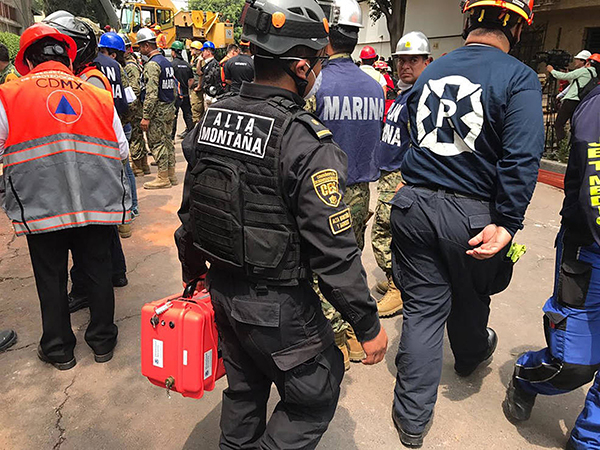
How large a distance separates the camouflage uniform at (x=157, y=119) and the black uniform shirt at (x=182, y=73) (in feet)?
11.0

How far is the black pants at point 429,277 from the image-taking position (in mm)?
2377

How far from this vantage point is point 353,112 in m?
3.07

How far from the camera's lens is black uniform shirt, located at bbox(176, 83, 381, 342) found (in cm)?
157

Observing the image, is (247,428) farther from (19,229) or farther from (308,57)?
(19,229)

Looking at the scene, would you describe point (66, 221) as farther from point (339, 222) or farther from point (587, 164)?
point (587, 164)

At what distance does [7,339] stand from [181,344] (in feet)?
7.05

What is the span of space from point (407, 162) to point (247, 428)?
5.18 ft

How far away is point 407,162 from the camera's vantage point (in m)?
2.62

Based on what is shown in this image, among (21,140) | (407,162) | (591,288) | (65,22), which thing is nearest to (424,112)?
(407,162)

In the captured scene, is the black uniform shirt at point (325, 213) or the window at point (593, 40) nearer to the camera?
the black uniform shirt at point (325, 213)

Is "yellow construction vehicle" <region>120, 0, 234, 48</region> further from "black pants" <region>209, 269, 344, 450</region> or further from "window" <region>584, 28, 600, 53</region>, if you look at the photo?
"black pants" <region>209, 269, 344, 450</region>

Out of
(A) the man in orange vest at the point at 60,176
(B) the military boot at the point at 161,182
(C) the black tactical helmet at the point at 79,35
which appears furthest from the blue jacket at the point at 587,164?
(B) the military boot at the point at 161,182

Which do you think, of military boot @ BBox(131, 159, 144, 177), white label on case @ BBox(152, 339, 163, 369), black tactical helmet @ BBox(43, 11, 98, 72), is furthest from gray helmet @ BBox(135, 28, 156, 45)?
white label on case @ BBox(152, 339, 163, 369)

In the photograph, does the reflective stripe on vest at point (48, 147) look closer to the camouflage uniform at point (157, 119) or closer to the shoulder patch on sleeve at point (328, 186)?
the shoulder patch on sleeve at point (328, 186)
